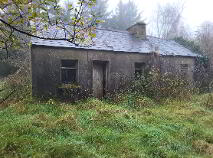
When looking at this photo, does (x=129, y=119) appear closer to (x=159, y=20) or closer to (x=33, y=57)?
(x=33, y=57)

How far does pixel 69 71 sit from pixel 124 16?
75.6ft

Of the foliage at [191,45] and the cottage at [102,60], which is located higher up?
the foliage at [191,45]

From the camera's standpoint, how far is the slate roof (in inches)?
463

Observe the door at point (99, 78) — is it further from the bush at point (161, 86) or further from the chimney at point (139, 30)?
the chimney at point (139, 30)

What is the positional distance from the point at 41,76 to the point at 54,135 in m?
5.53

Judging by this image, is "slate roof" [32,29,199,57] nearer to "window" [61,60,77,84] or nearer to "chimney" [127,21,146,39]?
"chimney" [127,21,146,39]

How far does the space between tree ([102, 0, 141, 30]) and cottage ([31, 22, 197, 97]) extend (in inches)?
622

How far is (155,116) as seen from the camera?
28.4ft

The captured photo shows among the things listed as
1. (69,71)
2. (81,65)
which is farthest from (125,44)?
(69,71)

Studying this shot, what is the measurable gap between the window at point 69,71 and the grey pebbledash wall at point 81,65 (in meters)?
0.37

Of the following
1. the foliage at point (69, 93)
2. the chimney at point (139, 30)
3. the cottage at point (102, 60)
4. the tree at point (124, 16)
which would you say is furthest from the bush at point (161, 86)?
the tree at point (124, 16)

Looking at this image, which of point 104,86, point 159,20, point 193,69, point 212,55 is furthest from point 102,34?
point 159,20

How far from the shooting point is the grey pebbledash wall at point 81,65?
35.9 ft

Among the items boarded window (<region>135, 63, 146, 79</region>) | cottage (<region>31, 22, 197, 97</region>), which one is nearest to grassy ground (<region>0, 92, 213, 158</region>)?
cottage (<region>31, 22, 197, 97</region>)
